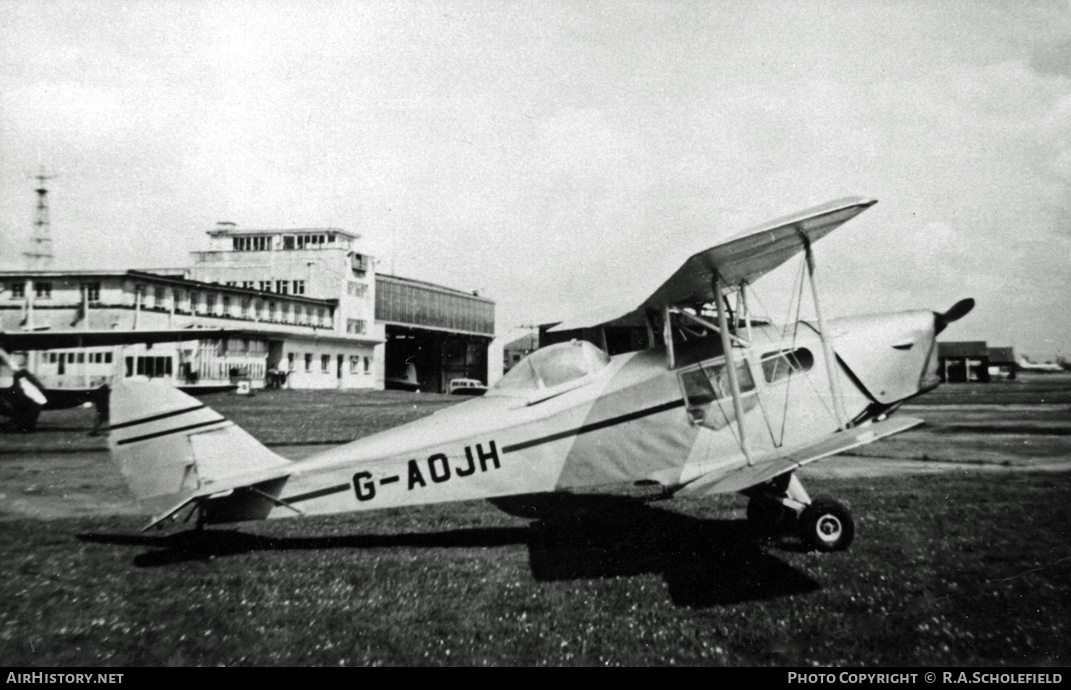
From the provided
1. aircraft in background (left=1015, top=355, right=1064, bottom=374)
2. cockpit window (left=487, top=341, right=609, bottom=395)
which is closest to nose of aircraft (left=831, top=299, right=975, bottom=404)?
cockpit window (left=487, top=341, right=609, bottom=395)

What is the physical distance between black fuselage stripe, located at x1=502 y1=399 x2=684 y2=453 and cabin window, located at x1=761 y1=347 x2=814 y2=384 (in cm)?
97

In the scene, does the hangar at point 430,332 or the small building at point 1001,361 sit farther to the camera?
the small building at point 1001,361

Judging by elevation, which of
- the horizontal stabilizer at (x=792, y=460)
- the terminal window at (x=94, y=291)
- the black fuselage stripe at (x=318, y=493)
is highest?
the terminal window at (x=94, y=291)

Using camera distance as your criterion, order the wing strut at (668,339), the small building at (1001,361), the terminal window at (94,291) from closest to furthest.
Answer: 1. the wing strut at (668,339)
2. the terminal window at (94,291)
3. the small building at (1001,361)

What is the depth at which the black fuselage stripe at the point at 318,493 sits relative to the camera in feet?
20.8

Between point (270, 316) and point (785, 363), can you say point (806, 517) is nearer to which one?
point (785, 363)

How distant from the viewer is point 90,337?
1891 cm

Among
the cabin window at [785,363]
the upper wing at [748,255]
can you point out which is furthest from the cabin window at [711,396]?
the upper wing at [748,255]

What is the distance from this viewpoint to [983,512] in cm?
776

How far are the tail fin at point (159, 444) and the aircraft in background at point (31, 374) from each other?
41.5 feet

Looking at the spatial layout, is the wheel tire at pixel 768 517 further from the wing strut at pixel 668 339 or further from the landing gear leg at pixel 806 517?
the wing strut at pixel 668 339

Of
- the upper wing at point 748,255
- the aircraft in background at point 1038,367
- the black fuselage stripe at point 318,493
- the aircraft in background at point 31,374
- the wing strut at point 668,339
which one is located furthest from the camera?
the aircraft in background at point 1038,367

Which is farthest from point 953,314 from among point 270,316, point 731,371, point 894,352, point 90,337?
point 270,316

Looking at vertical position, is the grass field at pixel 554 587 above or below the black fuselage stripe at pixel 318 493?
below
